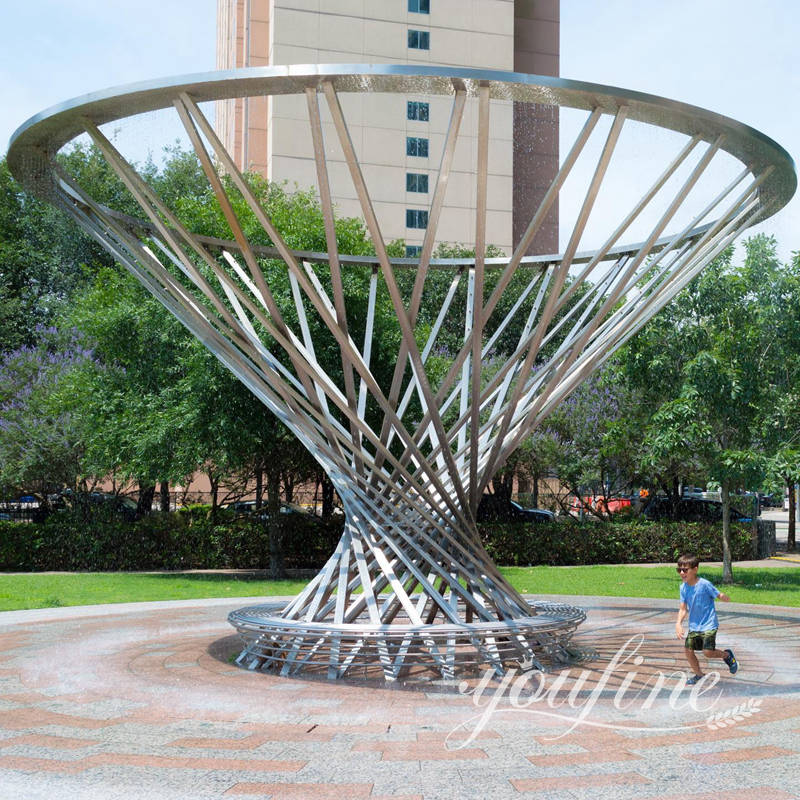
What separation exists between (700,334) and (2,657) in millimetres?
13913

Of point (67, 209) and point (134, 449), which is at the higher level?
point (67, 209)

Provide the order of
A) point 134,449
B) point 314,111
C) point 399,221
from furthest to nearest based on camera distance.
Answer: point 399,221 < point 134,449 < point 314,111

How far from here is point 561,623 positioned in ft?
30.1

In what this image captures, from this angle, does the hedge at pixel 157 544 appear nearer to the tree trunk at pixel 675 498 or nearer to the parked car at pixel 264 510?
the parked car at pixel 264 510

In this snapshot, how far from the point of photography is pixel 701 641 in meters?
8.32

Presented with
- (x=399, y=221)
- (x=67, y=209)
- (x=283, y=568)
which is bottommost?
(x=283, y=568)

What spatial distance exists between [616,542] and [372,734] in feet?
67.9

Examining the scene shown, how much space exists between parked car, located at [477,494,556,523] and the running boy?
2057 centimetres

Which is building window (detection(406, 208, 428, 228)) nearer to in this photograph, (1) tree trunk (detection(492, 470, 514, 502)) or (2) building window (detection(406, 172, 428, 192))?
(2) building window (detection(406, 172, 428, 192))

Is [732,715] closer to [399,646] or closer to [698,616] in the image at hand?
[698,616]

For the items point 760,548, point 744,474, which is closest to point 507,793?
point 744,474

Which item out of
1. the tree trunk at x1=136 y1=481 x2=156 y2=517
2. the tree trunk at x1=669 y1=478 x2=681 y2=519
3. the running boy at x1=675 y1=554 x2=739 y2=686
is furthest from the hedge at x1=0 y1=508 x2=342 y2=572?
the running boy at x1=675 y1=554 x2=739 y2=686

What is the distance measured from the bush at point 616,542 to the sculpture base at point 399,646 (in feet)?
53.2

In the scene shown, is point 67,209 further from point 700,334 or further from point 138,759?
point 700,334
